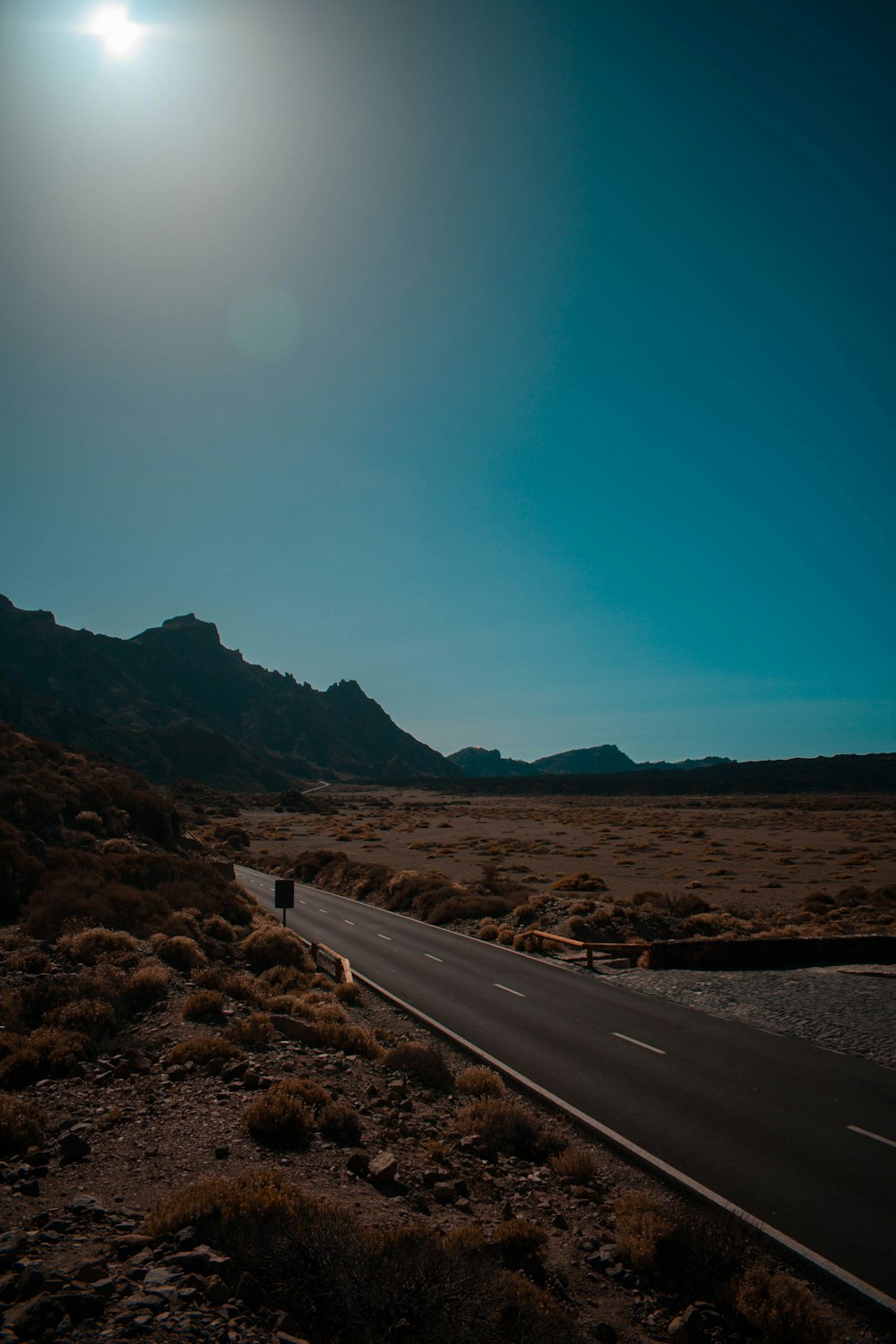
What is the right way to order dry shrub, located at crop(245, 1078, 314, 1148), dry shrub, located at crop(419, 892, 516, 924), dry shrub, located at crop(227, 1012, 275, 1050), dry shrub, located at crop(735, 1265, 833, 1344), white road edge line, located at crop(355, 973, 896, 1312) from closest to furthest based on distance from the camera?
1. dry shrub, located at crop(735, 1265, 833, 1344)
2. white road edge line, located at crop(355, 973, 896, 1312)
3. dry shrub, located at crop(245, 1078, 314, 1148)
4. dry shrub, located at crop(227, 1012, 275, 1050)
5. dry shrub, located at crop(419, 892, 516, 924)

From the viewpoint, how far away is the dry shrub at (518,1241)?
21.7ft

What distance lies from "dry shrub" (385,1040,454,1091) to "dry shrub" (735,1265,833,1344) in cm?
615

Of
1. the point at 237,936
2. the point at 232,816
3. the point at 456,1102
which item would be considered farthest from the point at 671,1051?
the point at 232,816

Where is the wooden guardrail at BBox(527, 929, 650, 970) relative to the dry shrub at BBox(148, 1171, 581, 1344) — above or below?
below

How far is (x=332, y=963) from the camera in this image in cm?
2127

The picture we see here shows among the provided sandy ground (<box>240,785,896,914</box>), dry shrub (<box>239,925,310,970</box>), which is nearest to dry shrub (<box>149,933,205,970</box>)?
dry shrub (<box>239,925,310,970</box>)

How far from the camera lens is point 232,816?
102 metres

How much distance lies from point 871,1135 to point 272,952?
14.2 metres

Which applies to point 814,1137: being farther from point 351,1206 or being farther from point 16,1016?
point 16,1016

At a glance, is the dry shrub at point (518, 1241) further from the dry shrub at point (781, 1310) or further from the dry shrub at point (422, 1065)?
the dry shrub at point (422, 1065)

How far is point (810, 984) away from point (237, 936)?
16818mm

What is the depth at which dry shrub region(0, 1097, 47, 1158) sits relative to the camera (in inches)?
284

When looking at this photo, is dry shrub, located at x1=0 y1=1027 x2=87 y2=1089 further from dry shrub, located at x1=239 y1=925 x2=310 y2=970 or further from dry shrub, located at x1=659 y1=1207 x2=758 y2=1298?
dry shrub, located at x1=239 y1=925 x2=310 y2=970

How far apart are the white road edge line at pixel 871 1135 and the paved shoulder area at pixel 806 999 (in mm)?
3934
